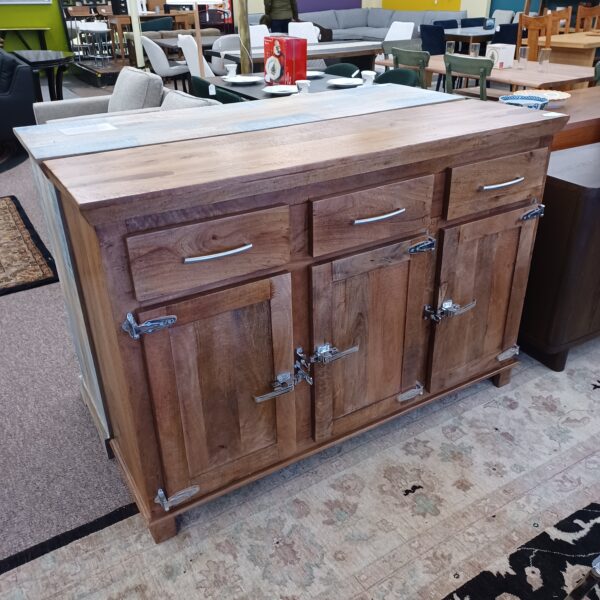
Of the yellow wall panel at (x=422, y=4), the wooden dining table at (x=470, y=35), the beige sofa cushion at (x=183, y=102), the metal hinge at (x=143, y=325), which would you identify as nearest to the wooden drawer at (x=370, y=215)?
the metal hinge at (x=143, y=325)

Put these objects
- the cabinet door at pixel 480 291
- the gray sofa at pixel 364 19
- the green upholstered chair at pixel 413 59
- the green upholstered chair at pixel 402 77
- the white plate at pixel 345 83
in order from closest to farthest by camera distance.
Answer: the cabinet door at pixel 480 291 → the white plate at pixel 345 83 → the green upholstered chair at pixel 402 77 → the green upholstered chair at pixel 413 59 → the gray sofa at pixel 364 19

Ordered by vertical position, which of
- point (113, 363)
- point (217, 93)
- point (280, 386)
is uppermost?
point (217, 93)

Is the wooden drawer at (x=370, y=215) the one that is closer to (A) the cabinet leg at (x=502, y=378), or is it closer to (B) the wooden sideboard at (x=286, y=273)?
(B) the wooden sideboard at (x=286, y=273)

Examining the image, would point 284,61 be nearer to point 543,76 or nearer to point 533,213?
point 533,213

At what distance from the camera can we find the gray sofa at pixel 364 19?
31.2 ft

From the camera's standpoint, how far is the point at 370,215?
4.43 ft

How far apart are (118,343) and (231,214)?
350mm

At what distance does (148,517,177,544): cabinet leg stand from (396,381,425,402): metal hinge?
2.35 feet

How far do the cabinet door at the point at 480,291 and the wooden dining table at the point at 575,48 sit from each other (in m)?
4.06

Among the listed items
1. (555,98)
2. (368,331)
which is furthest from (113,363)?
(555,98)

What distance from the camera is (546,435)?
1.75 metres

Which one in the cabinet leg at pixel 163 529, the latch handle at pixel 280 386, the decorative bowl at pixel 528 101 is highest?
the decorative bowl at pixel 528 101

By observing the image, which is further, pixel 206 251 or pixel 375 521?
pixel 375 521

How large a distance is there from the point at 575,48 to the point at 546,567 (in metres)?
5.04
